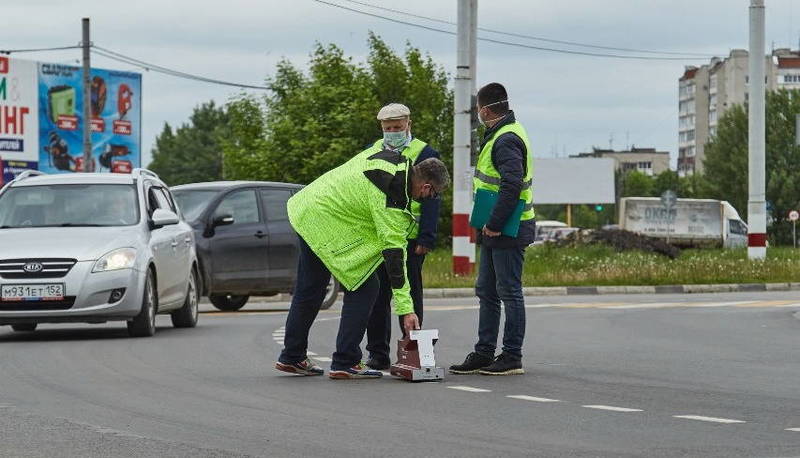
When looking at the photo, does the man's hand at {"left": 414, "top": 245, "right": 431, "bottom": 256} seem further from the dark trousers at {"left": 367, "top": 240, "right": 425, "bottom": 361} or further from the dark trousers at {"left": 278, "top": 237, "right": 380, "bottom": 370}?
the dark trousers at {"left": 278, "top": 237, "right": 380, "bottom": 370}

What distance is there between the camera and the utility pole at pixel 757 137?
1396 inches

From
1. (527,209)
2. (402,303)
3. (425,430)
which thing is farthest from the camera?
(527,209)

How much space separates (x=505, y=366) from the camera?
12.3m

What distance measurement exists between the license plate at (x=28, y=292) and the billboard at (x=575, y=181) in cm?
10453

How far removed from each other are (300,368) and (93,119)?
61.9 m

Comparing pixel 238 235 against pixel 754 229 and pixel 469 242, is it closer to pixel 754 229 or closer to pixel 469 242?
pixel 469 242

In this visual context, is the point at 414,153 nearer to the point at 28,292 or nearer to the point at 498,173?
the point at 498,173

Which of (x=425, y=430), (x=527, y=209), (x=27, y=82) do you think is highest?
(x=27, y=82)

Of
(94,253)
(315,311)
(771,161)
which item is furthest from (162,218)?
(771,161)

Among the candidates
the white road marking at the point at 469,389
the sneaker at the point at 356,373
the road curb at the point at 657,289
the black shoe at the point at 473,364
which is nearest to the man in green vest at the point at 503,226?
the black shoe at the point at 473,364

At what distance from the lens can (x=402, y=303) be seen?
11.5m

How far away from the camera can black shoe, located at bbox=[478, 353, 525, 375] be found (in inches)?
483

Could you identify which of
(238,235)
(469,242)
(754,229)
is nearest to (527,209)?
(238,235)

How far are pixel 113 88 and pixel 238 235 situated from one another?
52744mm
